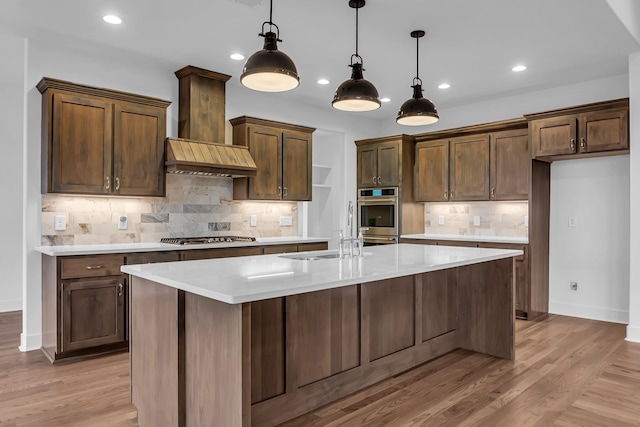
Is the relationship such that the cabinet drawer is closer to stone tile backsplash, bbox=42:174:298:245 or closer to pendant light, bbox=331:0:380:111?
stone tile backsplash, bbox=42:174:298:245

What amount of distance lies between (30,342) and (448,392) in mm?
3488

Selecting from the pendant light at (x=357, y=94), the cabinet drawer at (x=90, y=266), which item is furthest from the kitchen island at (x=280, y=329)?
the cabinet drawer at (x=90, y=266)

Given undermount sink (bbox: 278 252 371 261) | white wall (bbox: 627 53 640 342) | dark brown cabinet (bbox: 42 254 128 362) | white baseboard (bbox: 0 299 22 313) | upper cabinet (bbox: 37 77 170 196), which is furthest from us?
white baseboard (bbox: 0 299 22 313)

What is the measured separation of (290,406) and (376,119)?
17.8 feet

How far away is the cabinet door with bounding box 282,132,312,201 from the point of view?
5.49 m

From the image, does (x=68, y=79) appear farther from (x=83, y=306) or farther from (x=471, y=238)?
(x=471, y=238)

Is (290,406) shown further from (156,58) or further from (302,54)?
(156,58)

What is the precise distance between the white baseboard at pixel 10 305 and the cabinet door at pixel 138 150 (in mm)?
2494

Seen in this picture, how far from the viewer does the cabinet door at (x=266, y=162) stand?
5180mm

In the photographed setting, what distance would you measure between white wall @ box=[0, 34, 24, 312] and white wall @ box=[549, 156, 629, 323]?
21.2 ft

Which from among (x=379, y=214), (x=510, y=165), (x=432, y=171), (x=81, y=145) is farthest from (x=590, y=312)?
(x=81, y=145)

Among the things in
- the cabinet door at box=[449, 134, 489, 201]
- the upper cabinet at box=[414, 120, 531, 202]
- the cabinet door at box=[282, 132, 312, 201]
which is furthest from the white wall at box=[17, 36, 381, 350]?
the cabinet door at box=[449, 134, 489, 201]

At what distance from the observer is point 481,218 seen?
6031mm

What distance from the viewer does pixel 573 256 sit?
17.2ft
